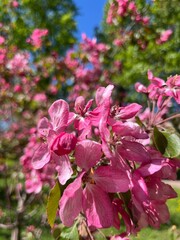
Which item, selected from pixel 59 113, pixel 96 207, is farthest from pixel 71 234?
pixel 59 113

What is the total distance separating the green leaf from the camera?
900 mm

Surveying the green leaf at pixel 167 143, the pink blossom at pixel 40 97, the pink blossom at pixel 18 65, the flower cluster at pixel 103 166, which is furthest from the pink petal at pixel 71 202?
the pink blossom at pixel 40 97

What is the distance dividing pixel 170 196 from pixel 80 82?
154 inches

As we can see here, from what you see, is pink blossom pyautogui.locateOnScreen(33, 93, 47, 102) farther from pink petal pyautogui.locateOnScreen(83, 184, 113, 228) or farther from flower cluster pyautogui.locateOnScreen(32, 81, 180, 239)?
pink petal pyautogui.locateOnScreen(83, 184, 113, 228)

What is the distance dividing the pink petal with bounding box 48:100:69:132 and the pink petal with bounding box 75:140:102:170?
8 cm

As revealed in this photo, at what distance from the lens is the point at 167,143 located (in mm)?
937

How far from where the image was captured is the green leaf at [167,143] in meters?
0.90

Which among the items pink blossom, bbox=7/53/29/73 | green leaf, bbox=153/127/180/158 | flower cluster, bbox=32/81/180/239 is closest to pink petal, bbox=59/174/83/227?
flower cluster, bbox=32/81/180/239

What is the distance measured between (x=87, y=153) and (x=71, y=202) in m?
0.11

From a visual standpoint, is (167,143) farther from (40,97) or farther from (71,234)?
(40,97)

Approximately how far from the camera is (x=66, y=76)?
4.58 meters

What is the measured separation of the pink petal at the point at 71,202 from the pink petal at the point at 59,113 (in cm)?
14

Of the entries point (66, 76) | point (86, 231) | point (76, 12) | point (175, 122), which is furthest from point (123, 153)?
point (76, 12)

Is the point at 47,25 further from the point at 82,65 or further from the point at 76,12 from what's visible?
the point at 82,65
